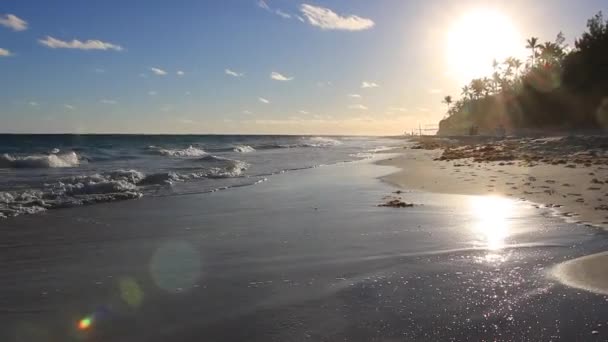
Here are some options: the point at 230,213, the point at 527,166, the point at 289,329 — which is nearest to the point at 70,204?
the point at 230,213

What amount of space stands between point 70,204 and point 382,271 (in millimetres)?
8541

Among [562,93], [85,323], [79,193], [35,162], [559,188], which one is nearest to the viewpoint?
[85,323]

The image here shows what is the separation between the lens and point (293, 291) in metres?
4.29

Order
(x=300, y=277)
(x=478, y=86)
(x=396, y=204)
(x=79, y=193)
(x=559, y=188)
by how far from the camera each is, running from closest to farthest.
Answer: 1. (x=300, y=277)
2. (x=396, y=204)
3. (x=559, y=188)
4. (x=79, y=193)
5. (x=478, y=86)

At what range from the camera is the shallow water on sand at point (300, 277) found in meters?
3.46

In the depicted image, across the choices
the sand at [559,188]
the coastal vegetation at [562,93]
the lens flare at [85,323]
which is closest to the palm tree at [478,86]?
the coastal vegetation at [562,93]

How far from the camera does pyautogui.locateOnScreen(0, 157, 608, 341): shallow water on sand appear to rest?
3.46 m

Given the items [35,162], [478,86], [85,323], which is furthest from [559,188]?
[478,86]

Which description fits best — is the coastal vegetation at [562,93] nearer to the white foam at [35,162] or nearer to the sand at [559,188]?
the sand at [559,188]

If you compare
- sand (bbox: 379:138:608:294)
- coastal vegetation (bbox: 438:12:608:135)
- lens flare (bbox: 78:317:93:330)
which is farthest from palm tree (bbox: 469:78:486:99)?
lens flare (bbox: 78:317:93:330)

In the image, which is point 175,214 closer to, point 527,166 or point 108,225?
point 108,225

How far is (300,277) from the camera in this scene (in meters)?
4.73

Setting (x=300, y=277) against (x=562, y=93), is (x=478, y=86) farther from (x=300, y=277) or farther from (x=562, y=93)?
(x=300, y=277)

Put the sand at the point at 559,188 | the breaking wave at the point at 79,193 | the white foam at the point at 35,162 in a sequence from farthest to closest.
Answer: the white foam at the point at 35,162, the breaking wave at the point at 79,193, the sand at the point at 559,188
